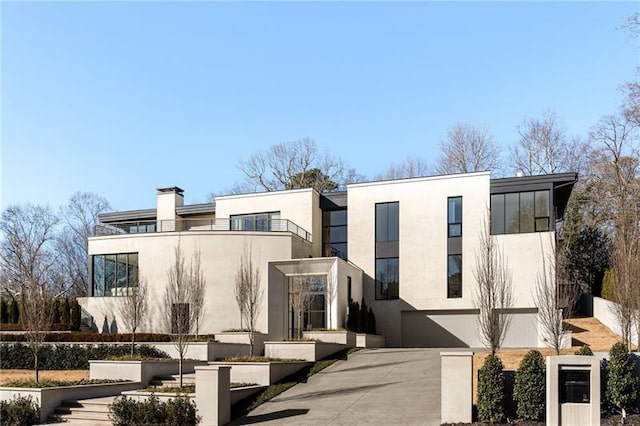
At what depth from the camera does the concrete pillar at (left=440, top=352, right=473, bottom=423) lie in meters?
13.4

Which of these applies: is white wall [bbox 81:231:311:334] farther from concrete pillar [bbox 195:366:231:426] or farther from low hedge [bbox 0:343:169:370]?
concrete pillar [bbox 195:366:231:426]

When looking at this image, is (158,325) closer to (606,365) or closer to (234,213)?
(234,213)

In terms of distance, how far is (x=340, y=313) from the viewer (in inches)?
1093

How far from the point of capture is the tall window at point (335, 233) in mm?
34750

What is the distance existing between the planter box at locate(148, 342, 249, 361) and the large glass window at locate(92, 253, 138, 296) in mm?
8810

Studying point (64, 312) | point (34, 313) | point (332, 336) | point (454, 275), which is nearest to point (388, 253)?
point (454, 275)

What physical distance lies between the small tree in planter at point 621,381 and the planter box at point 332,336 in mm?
13262

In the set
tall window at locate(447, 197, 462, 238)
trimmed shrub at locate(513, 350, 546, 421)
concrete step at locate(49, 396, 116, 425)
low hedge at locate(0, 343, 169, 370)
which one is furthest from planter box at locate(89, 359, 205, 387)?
tall window at locate(447, 197, 462, 238)

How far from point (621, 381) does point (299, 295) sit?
14.7 meters

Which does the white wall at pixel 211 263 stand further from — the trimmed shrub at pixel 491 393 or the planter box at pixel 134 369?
the trimmed shrub at pixel 491 393

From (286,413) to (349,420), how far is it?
178cm

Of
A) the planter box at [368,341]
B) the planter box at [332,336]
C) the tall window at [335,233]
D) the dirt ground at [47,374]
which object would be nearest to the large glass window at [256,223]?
the tall window at [335,233]

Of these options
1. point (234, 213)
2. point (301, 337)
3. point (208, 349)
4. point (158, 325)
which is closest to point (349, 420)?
point (208, 349)

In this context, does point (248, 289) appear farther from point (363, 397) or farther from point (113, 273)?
point (363, 397)
